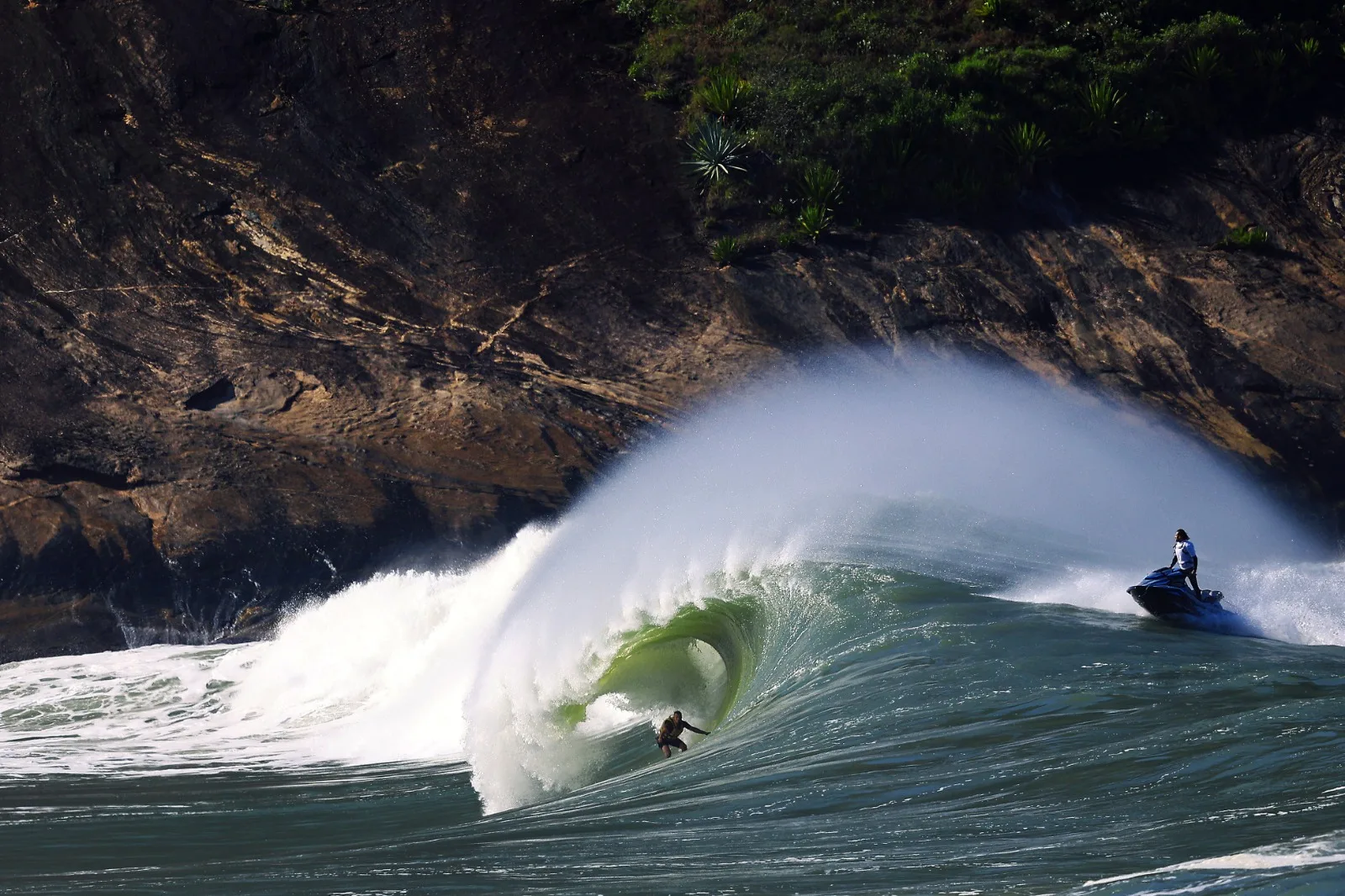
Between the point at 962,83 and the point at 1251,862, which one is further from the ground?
the point at 962,83

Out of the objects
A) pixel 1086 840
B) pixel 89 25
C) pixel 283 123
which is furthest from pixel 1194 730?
pixel 89 25

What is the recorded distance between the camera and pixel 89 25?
2842 centimetres

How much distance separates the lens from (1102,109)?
30.0 m

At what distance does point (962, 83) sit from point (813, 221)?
521 centimetres

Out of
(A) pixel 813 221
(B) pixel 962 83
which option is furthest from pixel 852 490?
(B) pixel 962 83

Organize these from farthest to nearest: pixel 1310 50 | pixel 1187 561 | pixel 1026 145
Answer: pixel 1310 50 < pixel 1026 145 < pixel 1187 561

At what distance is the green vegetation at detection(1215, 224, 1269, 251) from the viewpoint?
94.7 feet

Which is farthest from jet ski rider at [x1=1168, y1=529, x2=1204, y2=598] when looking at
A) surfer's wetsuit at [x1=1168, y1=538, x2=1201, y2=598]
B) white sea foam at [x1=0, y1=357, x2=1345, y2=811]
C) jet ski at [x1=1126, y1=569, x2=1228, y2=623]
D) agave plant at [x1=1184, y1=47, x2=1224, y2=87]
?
agave plant at [x1=1184, y1=47, x2=1224, y2=87]

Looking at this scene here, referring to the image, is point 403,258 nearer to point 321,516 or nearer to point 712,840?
point 321,516

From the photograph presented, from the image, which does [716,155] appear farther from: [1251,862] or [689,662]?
[1251,862]

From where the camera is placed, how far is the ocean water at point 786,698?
7816 mm

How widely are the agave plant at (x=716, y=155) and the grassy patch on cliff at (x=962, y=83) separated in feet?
0.48

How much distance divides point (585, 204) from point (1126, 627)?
1777 cm

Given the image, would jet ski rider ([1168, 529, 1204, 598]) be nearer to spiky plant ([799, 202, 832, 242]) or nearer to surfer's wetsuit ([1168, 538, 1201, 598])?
surfer's wetsuit ([1168, 538, 1201, 598])
